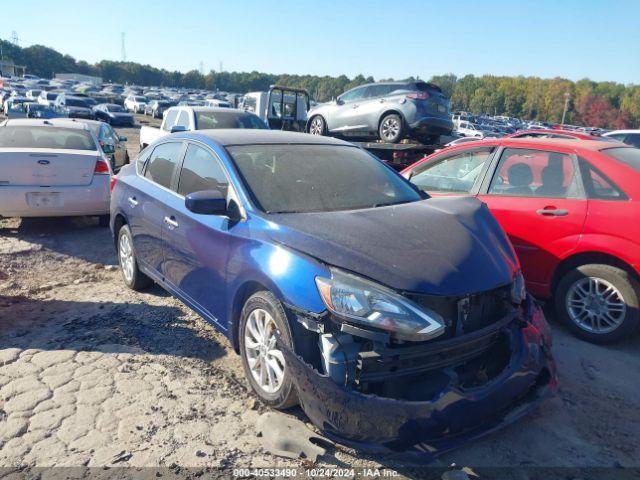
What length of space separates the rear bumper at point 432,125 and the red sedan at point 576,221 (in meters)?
4.91

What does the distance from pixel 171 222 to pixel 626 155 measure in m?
4.02

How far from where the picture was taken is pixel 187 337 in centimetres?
417

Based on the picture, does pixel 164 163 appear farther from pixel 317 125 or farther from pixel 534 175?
pixel 317 125

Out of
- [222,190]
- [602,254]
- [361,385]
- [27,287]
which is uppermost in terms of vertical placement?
[222,190]

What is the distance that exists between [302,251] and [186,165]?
1873 millimetres

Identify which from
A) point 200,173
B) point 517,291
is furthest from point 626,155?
point 200,173

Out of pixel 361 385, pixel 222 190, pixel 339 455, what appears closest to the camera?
pixel 361 385

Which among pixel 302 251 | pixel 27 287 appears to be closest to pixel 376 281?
pixel 302 251

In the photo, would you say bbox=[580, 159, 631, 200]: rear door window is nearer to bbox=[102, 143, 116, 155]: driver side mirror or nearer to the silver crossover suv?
the silver crossover suv

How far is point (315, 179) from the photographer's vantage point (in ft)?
12.4

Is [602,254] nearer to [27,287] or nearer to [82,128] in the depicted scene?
[27,287]

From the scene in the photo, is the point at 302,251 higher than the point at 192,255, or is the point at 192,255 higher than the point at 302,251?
the point at 302,251

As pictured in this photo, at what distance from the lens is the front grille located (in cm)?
263

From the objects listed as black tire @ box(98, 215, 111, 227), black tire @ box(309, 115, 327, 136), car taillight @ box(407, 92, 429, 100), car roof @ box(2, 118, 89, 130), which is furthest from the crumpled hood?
black tire @ box(309, 115, 327, 136)
